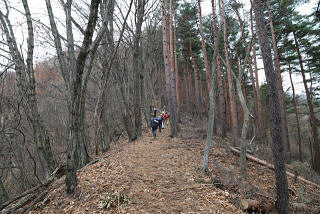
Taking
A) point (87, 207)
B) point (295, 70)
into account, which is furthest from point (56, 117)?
point (295, 70)

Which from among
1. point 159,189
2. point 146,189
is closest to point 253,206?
point 159,189

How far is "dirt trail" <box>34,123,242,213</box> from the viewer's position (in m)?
3.80

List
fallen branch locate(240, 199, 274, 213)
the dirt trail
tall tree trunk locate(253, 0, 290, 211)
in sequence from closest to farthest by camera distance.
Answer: the dirt trail, fallen branch locate(240, 199, 274, 213), tall tree trunk locate(253, 0, 290, 211)

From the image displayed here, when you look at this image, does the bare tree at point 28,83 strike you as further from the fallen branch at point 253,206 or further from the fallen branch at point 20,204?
the fallen branch at point 253,206

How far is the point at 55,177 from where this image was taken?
593 centimetres

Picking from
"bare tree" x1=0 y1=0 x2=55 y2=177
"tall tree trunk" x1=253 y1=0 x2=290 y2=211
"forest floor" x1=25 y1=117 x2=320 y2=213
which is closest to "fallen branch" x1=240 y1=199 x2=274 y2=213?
"forest floor" x1=25 y1=117 x2=320 y2=213

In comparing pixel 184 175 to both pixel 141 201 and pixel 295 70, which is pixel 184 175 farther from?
pixel 295 70

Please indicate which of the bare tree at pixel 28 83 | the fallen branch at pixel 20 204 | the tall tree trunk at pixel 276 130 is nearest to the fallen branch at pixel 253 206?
the tall tree trunk at pixel 276 130

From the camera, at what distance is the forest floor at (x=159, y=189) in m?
3.84

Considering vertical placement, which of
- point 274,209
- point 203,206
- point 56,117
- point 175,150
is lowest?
point 274,209

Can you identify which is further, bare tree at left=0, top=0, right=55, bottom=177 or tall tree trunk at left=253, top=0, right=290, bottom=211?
bare tree at left=0, top=0, right=55, bottom=177

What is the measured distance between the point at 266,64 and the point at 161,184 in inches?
169

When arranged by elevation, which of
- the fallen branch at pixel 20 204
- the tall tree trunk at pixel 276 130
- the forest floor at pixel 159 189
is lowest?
the fallen branch at pixel 20 204

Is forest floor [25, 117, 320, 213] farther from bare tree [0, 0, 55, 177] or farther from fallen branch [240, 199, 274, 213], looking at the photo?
bare tree [0, 0, 55, 177]
